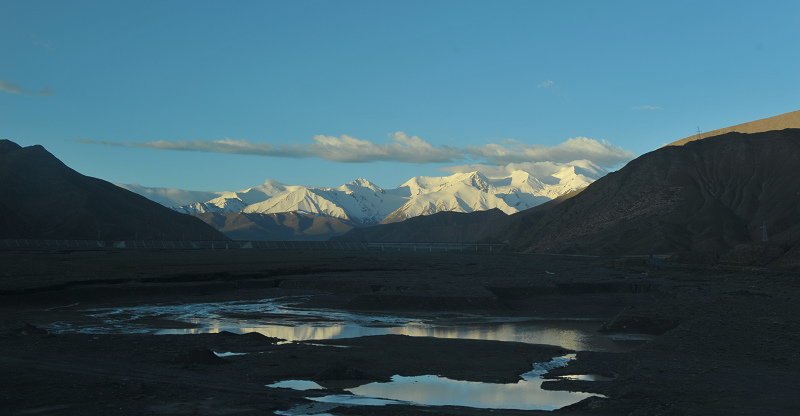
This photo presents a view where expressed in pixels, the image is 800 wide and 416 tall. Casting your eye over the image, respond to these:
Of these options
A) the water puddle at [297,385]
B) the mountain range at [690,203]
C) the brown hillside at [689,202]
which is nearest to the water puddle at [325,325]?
the water puddle at [297,385]

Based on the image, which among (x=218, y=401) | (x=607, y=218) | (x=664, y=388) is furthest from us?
(x=607, y=218)

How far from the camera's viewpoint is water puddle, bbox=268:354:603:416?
13.3 m

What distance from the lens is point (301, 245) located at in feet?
572

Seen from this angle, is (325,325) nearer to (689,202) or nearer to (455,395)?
(455,395)

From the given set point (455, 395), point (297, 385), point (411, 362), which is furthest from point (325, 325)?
point (455, 395)

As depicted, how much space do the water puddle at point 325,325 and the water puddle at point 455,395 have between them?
22.3ft

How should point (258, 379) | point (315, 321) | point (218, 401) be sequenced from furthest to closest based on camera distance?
point (315, 321) → point (258, 379) → point (218, 401)

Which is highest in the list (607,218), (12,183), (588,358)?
(12,183)

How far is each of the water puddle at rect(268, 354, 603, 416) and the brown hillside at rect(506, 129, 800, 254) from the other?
86921 mm

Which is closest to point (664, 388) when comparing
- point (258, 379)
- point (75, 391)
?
point (258, 379)

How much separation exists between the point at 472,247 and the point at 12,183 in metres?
129

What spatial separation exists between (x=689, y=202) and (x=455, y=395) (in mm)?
110175

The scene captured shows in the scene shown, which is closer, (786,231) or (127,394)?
(127,394)

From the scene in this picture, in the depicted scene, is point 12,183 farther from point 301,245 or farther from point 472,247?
point 472,247
